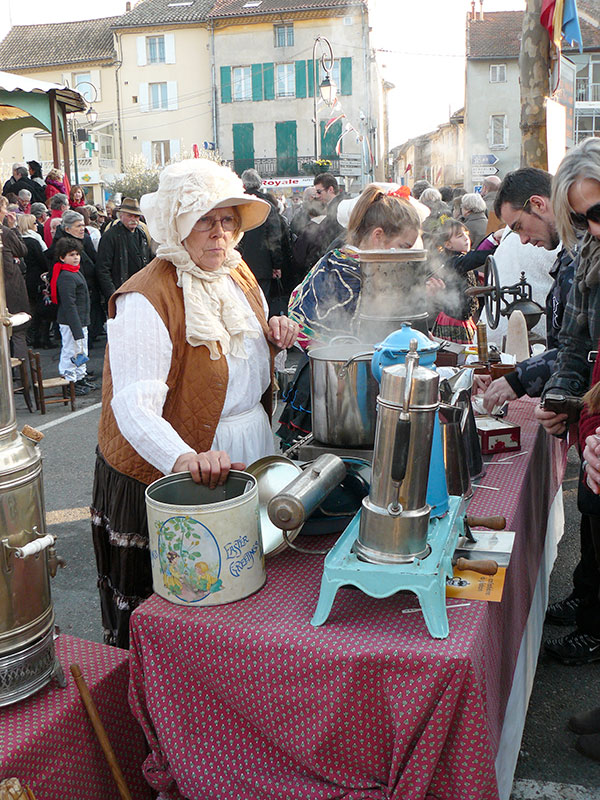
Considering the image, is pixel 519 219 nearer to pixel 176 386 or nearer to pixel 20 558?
pixel 176 386

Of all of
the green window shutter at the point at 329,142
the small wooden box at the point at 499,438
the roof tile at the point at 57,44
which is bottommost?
the small wooden box at the point at 499,438

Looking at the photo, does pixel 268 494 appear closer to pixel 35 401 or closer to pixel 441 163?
pixel 35 401

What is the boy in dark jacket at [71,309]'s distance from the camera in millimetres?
7469

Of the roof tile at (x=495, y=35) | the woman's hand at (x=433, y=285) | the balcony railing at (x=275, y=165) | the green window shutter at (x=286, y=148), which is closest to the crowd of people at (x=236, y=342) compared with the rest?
the woman's hand at (x=433, y=285)

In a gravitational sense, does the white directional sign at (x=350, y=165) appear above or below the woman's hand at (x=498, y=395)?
above

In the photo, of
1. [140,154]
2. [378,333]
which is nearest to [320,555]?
[378,333]

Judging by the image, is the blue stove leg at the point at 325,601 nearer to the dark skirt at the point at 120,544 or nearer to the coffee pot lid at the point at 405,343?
the coffee pot lid at the point at 405,343

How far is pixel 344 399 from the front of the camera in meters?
2.02

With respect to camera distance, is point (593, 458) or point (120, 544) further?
point (120, 544)

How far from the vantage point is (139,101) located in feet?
124

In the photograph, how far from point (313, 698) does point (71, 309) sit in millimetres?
6764

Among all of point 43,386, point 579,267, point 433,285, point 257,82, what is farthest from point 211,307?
point 257,82

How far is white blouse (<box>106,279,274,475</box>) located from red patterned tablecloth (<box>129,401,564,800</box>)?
0.40 m

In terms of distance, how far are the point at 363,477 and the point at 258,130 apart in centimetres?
3538
